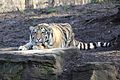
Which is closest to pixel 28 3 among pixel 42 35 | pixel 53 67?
pixel 42 35

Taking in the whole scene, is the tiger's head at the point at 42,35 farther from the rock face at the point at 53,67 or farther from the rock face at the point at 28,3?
the rock face at the point at 28,3

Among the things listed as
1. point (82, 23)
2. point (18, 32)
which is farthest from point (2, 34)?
point (82, 23)

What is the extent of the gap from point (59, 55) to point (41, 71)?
1.31ft

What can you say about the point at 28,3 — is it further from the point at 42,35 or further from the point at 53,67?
the point at 53,67

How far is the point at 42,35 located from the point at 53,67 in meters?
1.73

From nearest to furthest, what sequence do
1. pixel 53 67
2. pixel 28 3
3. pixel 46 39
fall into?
pixel 53 67 < pixel 46 39 < pixel 28 3

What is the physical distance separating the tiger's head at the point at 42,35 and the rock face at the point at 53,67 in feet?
3.69

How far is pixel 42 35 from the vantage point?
7961mm

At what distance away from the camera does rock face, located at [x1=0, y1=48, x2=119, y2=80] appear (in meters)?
5.95

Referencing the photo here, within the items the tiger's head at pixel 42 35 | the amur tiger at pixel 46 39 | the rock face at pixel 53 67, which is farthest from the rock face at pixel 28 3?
the rock face at pixel 53 67

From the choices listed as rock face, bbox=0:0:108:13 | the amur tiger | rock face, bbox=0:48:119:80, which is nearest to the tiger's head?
the amur tiger

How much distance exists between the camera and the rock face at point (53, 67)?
19.5 ft

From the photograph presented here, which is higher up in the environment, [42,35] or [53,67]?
[42,35]

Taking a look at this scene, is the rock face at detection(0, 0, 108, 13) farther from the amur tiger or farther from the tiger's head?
the tiger's head
